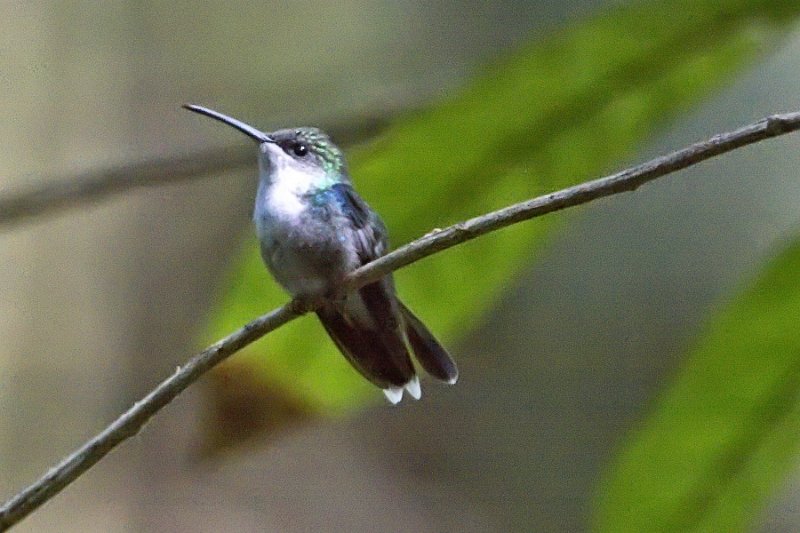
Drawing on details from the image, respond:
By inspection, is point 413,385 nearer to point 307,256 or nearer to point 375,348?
point 375,348

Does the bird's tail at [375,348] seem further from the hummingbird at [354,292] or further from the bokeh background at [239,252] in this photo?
the bokeh background at [239,252]

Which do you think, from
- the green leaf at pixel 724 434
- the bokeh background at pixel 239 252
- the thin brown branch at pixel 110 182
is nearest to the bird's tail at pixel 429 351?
the green leaf at pixel 724 434

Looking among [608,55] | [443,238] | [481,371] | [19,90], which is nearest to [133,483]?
[481,371]

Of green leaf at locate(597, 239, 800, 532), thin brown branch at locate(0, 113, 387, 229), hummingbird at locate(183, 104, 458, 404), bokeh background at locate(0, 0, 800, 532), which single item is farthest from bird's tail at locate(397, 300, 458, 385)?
bokeh background at locate(0, 0, 800, 532)

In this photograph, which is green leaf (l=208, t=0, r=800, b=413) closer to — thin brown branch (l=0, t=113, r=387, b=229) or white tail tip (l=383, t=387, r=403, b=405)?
white tail tip (l=383, t=387, r=403, b=405)

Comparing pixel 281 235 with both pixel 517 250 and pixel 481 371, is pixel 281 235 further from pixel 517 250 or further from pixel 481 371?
pixel 481 371

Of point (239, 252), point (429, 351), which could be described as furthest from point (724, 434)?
point (239, 252)
